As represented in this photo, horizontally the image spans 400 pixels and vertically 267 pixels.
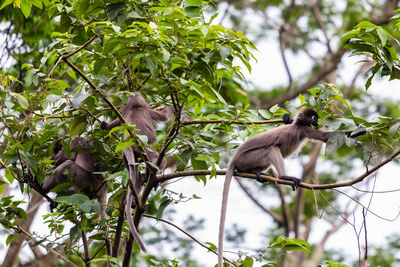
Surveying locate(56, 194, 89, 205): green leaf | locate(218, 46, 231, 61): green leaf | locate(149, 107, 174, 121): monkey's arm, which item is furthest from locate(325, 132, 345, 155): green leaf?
locate(149, 107, 174, 121): monkey's arm

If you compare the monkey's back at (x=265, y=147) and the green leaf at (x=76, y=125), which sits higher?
the monkey's back at (x=265, y=147)

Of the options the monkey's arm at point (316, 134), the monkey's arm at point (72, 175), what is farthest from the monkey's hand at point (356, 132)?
the monkey's arm at point (72, 175)

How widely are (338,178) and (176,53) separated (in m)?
11.1

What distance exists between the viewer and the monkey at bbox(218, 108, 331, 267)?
5.21 meters

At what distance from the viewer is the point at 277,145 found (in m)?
5.55

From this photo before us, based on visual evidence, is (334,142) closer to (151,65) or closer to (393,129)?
(393,129)

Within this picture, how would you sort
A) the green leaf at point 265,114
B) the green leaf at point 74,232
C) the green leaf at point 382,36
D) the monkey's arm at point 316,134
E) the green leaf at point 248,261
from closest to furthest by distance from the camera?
1. the green leaf at point 382,36
2. the green leaf at point 248,261
3. the green leaf at point 74,232
4. the green leaf at point 265,114
5. the monkey's arm at point 316,134

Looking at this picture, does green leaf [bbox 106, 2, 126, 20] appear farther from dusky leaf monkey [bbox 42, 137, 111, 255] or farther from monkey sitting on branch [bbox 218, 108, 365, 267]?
dusky leaf monkey [bbox 42, 137, 111, 255]

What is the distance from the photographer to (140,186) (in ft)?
18.1

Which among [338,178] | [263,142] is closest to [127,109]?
[263,142]

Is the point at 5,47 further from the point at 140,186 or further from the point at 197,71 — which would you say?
the point at 197,71

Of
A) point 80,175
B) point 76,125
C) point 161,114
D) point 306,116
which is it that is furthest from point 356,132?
point 80,175

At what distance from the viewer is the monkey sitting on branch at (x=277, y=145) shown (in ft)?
17.1

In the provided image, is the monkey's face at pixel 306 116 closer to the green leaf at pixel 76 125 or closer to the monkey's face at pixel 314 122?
the monkey's face at pixel 314 122
